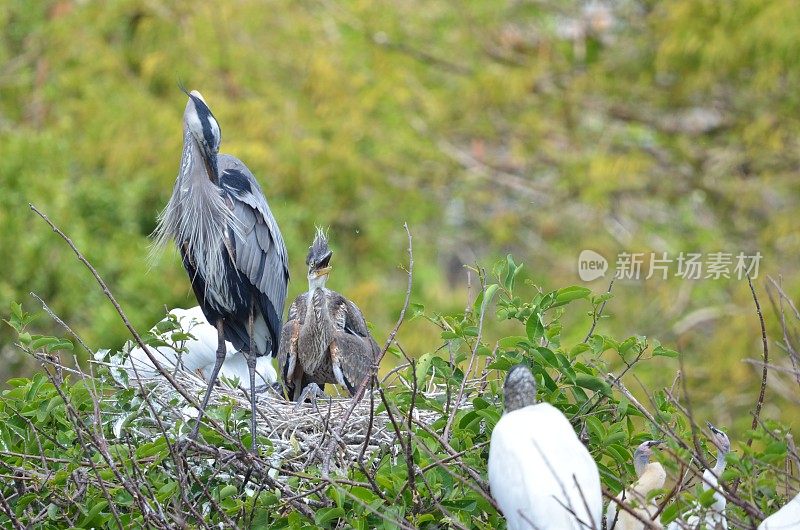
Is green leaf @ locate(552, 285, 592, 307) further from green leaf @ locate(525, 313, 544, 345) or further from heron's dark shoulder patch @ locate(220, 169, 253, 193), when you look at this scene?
heron's dark shoulder patch @ locate(220, 169, 253, 193)

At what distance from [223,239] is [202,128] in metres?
0.48

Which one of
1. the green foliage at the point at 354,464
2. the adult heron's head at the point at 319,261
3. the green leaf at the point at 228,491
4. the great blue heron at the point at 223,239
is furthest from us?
the adult heron's head at the point at 319,261

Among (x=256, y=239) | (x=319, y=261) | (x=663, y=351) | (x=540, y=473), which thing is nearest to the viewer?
(x=540, y=473)

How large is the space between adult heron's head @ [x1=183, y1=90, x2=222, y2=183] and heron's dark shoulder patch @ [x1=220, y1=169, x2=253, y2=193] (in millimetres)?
253

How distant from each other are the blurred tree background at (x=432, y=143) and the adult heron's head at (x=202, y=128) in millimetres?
6358

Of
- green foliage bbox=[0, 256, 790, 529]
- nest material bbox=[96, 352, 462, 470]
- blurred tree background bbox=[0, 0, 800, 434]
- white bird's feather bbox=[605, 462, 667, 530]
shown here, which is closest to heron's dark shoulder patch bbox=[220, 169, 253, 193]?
nest material bbox=[96, 352, 462, 470]

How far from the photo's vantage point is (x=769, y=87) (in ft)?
40.5

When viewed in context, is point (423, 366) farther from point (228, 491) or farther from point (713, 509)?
point (713, 509)

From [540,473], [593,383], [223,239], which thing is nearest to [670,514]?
[540,473]

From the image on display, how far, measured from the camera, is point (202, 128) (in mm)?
4520

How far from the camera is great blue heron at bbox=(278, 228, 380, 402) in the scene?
5402 mm

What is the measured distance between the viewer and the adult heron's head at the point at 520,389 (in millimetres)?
3518

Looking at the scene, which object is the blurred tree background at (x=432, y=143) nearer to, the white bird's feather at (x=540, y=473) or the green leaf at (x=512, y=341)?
the green leaf at (x=512, y=341)

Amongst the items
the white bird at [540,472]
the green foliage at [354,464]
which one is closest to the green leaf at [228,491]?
the green foliage at [354,464]
